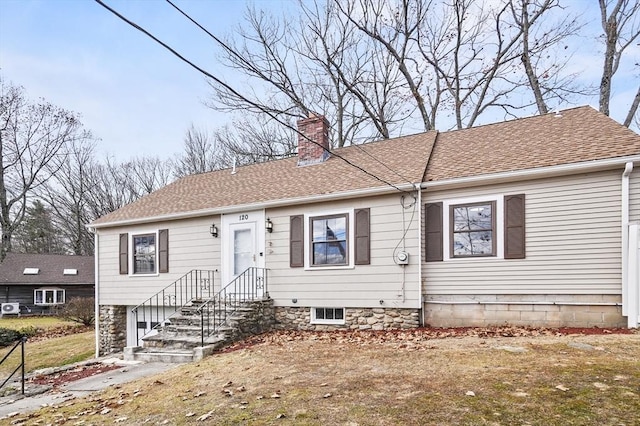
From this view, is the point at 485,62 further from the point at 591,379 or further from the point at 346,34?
the point at 591,379

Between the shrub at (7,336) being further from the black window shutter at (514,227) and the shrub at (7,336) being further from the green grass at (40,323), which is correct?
the black window shutter at (514,227)

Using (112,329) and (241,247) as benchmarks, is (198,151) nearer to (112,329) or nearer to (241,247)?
(112,329)

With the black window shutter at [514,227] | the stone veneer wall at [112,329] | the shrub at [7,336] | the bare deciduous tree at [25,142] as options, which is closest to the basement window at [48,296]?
the bare deciduous tree at [25,142]

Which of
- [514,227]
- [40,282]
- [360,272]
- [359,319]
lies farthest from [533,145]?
[40,282]

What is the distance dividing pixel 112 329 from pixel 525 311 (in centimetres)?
1137

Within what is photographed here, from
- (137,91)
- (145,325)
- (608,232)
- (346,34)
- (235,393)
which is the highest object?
(346,34)

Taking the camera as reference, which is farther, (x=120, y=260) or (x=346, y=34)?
(x=346, y=34)

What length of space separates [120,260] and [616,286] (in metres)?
12.5

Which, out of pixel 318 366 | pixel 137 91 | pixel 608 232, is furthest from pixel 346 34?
pixel 318 366

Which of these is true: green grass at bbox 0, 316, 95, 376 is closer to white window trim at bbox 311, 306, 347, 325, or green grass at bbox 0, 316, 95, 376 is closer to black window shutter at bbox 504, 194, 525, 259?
white window trim at bbox 311, 306, 347, 325

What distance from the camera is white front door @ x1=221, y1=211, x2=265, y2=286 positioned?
11.5 m

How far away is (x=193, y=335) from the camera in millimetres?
9344

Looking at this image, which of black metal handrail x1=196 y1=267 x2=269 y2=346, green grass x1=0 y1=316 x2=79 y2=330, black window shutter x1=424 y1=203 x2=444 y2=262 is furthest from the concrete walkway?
green grass x1=0 y1=316 x2=79 y2=330

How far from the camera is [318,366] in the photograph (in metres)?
6.40
